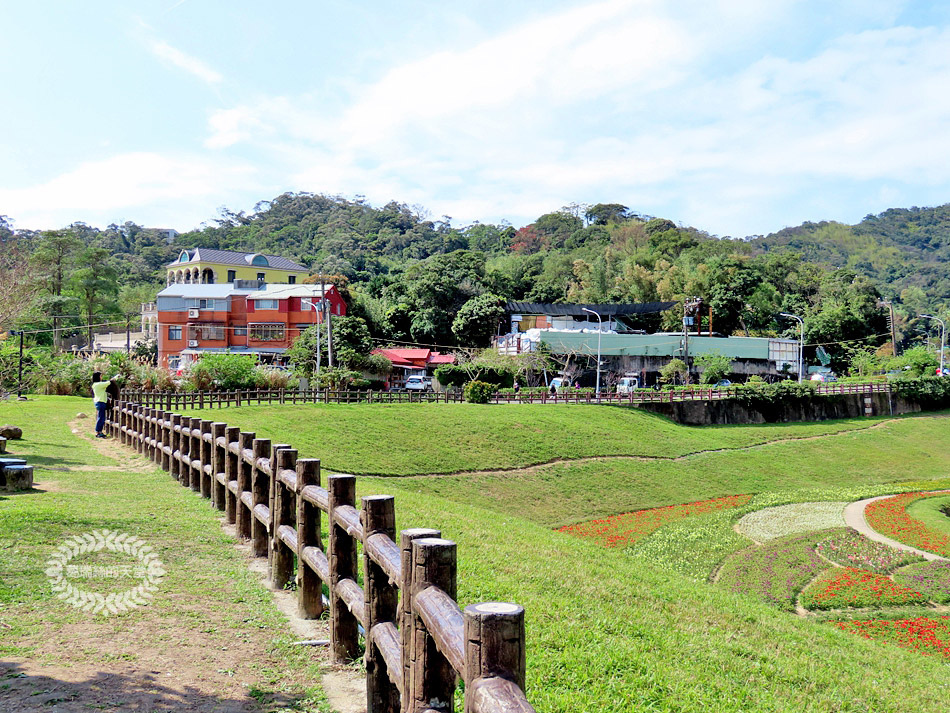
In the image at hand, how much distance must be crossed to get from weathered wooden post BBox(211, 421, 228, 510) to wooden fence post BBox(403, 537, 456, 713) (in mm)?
6569

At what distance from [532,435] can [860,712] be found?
2523 cm

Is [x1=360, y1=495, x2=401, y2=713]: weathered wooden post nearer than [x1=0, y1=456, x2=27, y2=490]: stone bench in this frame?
Yes

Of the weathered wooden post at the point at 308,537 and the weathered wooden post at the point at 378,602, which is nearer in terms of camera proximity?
the weathered wooden post at the point at 378,602

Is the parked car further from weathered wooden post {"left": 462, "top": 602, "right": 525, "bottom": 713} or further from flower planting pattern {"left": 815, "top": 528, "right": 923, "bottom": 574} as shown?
weathered wooden post {"left": 462, "top": 602, "right": 525, "bottom": 713}

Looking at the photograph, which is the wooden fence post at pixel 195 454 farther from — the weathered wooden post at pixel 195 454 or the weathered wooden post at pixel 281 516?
the weathered wooden post at pixel 281 516

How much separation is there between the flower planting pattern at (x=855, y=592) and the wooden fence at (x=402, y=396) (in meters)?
19.0

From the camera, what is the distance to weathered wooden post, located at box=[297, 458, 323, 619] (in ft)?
18.6

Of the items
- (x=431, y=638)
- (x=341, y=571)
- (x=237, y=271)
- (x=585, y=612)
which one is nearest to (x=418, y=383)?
(x=237, y=271)

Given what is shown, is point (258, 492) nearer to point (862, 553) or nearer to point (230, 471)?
point (230, 471)

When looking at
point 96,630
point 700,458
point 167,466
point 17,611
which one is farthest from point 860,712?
point 700,458

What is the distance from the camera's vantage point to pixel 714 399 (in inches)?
1762

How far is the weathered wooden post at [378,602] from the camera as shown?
4.01 meters

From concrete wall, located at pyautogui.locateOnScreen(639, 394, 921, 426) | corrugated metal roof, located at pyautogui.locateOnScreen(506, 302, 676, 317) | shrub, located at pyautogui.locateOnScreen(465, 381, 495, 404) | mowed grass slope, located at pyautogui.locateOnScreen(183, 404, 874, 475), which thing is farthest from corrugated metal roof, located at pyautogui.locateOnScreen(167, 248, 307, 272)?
concrete wall, located at pyautogui.locateOnScreen(639, 394, 921, 426)

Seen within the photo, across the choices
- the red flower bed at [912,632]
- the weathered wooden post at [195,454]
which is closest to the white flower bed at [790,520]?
the red flower bed at [912,632]
